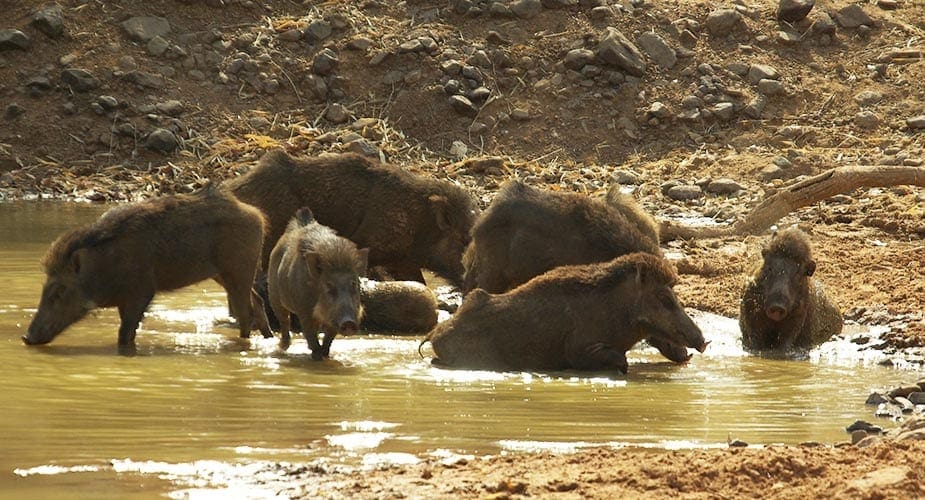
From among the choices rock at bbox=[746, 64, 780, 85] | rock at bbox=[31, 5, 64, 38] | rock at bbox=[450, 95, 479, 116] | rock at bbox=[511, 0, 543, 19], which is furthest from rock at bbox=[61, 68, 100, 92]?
rock at bbox=[746, 64, 780, 85]

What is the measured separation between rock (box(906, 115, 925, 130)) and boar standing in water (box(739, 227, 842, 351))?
7.79 m

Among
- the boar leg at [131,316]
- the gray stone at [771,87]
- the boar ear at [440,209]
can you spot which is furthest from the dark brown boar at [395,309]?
the gray stone at [771,87]

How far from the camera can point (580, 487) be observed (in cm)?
635

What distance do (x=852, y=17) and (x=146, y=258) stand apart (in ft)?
42.9

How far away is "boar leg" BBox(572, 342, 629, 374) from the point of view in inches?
404

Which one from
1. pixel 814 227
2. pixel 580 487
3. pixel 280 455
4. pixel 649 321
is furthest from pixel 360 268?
pixel 814 227

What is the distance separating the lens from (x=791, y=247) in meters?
11.5

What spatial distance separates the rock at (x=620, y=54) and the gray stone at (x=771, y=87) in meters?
1.49

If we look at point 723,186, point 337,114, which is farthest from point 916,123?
point 337,114

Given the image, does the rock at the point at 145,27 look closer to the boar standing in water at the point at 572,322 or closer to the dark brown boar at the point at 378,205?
the dark brown boar at the point at 378,205

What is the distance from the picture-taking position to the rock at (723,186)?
17.1m

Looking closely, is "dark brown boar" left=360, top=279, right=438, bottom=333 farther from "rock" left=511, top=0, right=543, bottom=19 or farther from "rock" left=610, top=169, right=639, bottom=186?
"rock" left=511, top=0, right=543, bottom=19

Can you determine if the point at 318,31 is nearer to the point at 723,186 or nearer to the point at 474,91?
the point at 474,91

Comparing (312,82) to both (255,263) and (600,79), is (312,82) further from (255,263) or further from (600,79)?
(255,263)
